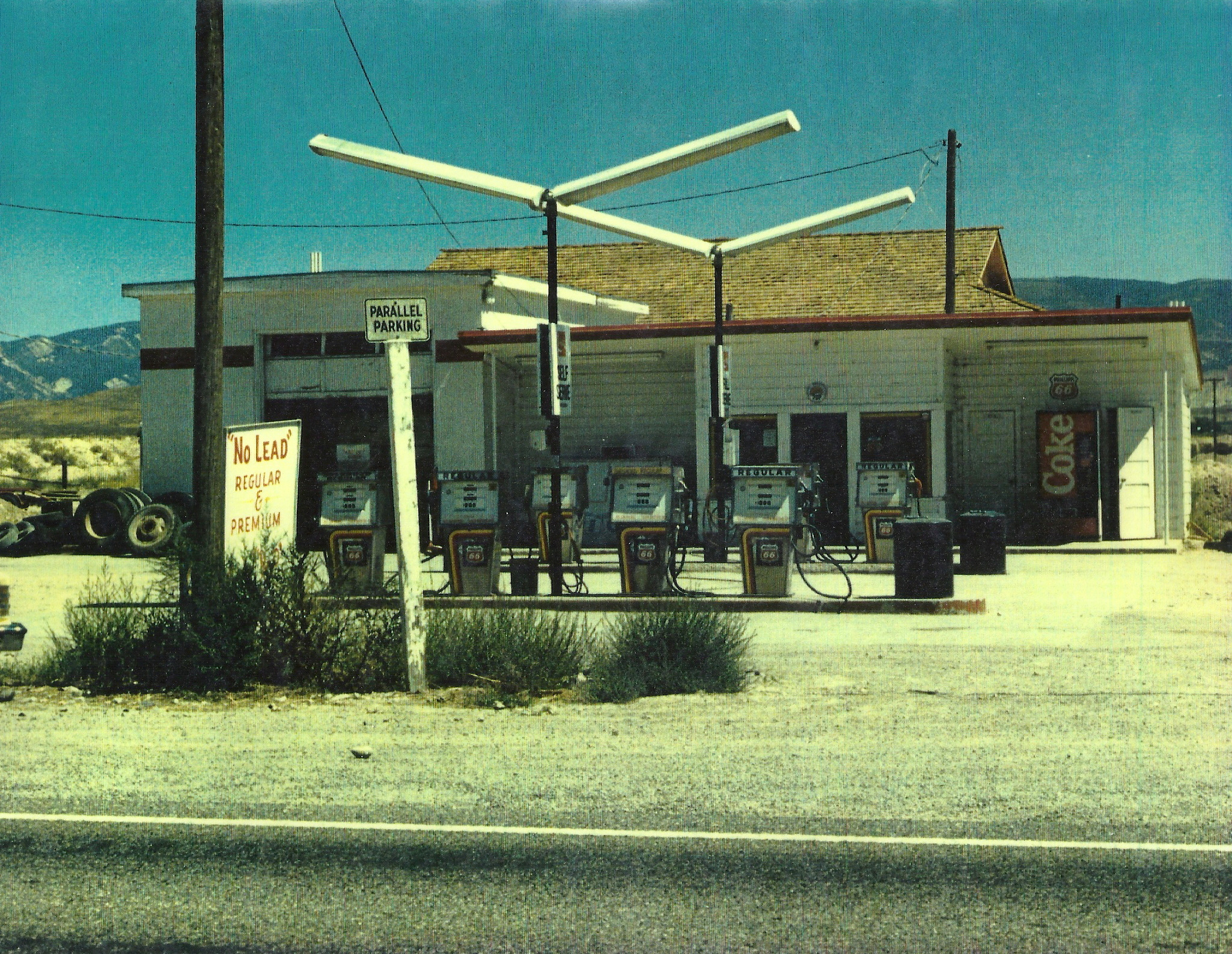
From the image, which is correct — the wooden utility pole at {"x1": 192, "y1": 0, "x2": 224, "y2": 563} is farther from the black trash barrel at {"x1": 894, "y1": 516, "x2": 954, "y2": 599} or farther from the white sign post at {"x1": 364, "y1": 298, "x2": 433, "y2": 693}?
the black trash barrel at {"x1": 894, "y1": 516, "x2": 954, "y2": 599}

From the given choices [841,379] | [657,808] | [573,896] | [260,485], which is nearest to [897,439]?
[841,379]

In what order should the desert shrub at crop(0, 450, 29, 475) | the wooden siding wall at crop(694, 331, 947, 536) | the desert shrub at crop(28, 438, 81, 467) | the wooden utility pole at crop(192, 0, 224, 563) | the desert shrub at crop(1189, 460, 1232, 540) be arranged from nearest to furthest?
the wooden utility pole at crop(192, 0, 224, 563) → the wooden siding wall at crop(694, 331, 947, 536) → the desert shrub at crop(1189, 460, 1232, 540) → the desert shrub at crop(0, 450, 29, 475) → the desert shrub at crop(28, 438, 81, 467)

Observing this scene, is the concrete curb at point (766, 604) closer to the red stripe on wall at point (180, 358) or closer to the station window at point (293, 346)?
the station window at point (293, 346)

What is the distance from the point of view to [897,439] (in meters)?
25.3

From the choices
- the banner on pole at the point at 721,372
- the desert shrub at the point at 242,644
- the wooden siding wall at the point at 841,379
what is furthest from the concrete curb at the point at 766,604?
the wooden siding wall at the point at 841,379

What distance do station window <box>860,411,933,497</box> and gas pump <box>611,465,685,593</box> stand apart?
33.1ft

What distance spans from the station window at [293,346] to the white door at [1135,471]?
16238 mm

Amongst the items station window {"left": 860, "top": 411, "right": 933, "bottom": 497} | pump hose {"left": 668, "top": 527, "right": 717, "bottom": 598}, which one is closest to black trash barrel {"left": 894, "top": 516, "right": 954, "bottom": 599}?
pump hose {"left": 668, "top": 527, "right": 717, "bottom": 598}

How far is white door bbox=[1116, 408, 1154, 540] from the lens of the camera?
2494cm

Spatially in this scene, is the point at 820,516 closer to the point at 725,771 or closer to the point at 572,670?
the point at 572,670

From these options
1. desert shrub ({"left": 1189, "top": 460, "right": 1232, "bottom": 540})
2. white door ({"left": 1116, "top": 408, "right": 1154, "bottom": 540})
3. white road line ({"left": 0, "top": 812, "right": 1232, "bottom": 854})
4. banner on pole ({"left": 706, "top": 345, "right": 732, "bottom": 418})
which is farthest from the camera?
desert shrub ({"left": 1189, "top": 460, "right": 1232, "bottom": 540})

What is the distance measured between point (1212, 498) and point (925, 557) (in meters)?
28.3

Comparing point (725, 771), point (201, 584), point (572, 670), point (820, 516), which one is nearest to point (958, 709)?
point (725, 771)

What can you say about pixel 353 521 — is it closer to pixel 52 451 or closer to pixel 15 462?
pixel 15 462
